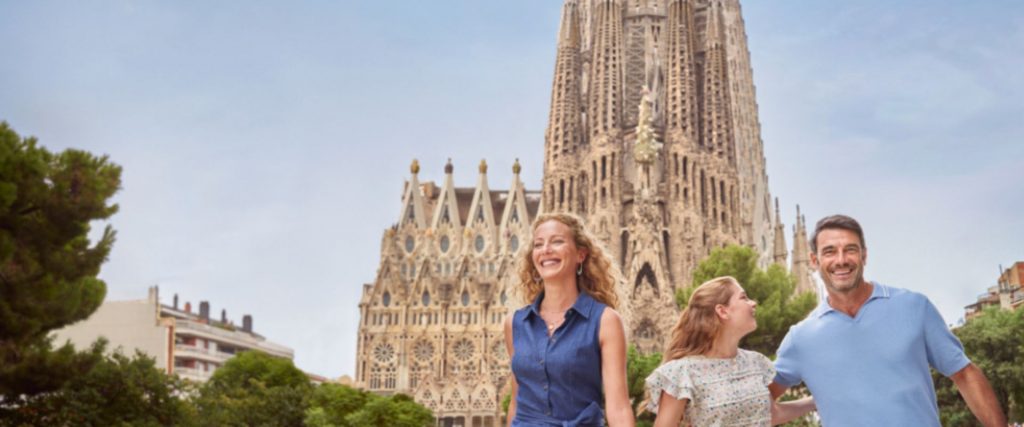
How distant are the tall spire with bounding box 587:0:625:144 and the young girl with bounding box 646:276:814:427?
5424 cm

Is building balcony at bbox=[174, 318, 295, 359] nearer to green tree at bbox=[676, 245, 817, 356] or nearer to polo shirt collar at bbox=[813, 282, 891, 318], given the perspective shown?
green tree at bbox=[676, 245, 817, 356]

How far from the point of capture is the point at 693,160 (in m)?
58.2

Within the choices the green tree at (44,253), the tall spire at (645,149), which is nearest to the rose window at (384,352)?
the tall spire at (645,149)

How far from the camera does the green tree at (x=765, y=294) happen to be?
1385 inches

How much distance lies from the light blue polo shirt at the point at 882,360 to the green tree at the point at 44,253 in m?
15.6

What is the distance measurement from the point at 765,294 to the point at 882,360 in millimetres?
32659

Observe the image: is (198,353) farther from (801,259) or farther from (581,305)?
(581,305)

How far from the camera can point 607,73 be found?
198ft

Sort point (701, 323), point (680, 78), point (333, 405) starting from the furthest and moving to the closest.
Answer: point (680, 78), point (333, 405), point (701, 323)

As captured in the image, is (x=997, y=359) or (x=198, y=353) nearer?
(x=997, y=359)

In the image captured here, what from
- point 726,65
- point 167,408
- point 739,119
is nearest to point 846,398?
point 167,408

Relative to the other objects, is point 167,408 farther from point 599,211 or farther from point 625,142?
point 625,142

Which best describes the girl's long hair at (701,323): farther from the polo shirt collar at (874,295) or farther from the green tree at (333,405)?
the green tree at (333,405)

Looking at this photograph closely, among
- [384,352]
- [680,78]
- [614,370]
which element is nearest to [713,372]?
[614,370]
